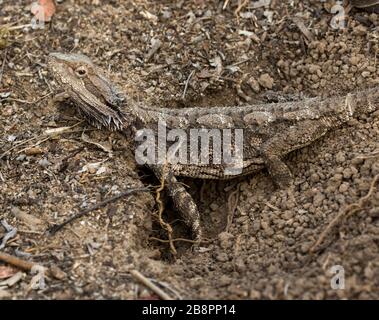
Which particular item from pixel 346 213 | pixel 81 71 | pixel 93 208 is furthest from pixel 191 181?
pixel 346 213

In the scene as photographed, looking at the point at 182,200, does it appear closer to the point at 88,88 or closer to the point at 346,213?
the point at 88,88

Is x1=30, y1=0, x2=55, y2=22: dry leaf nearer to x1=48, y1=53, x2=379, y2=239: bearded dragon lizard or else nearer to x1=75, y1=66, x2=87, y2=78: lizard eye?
x1=48, y1=53, x2=379, y2=239: bearded dragon lizard

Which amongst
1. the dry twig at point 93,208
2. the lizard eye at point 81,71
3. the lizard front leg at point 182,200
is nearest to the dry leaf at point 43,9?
the lizard eye at point 81,71

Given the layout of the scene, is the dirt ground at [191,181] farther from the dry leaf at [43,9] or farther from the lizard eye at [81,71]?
the lizard eye at [81,71]

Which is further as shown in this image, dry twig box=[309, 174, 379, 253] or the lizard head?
the lizard head

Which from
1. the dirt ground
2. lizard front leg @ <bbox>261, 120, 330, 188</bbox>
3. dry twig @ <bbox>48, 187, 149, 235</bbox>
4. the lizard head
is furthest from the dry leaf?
lizard front leg @ <bbox>261, 120, 330, 188</bbox>

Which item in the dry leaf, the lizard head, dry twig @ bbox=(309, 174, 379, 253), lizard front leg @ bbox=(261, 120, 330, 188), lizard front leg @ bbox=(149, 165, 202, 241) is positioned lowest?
dry twig @ bbox=(309, 174, 379, 253)
